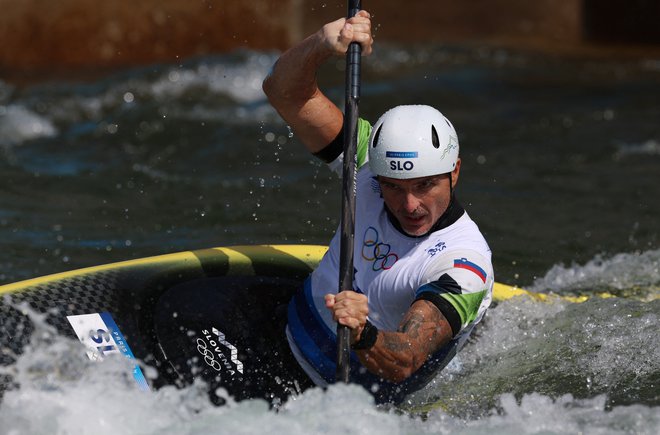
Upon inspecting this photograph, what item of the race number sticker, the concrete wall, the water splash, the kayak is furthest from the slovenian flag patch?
the concrete wall

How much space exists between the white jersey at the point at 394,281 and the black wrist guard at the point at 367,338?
269mm

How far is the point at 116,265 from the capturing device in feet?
14.6

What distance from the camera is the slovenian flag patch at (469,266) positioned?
3.57 m

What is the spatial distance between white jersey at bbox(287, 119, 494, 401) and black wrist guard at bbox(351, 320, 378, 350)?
269 mm

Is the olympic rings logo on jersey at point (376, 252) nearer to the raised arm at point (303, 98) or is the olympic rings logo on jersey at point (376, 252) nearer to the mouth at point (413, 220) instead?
the mouth at point (413, 220)

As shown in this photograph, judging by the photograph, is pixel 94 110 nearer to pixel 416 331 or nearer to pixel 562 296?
pixel 562 296

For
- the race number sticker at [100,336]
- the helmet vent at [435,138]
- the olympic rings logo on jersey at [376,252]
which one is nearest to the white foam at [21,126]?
the race number sticker at [100,336]

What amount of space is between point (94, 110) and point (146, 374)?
6043 millimetres

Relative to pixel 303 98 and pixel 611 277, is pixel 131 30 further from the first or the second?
pixel 303 98

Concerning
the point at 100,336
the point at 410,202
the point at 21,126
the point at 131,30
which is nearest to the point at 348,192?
the point at 410,202

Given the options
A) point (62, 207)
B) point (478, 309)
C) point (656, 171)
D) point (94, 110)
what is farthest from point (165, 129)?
point (478, 309)

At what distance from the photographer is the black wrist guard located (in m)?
3.29

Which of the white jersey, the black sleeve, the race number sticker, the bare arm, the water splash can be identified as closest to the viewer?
the bare arm

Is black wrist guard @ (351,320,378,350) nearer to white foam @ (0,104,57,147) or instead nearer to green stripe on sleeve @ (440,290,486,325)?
green stripe on sleeve @ (440,290,486,325)
